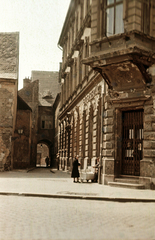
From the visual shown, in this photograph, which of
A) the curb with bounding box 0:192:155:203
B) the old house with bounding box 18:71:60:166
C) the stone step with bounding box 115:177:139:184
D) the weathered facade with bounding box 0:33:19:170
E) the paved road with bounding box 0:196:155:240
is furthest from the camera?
the old house with bounding box 18:71:60:166

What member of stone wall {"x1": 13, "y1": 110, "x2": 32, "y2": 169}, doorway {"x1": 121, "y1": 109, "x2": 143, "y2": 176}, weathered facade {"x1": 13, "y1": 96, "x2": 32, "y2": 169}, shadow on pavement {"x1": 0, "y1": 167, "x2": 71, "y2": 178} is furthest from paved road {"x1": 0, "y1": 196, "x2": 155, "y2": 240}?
stone wall {"x1": 13, "y1": 110, "x2": 32, "y2": 169}

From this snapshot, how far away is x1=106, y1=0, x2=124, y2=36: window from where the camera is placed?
16263 millimetres

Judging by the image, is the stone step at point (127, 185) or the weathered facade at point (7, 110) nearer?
the stone step at point (127, 185)

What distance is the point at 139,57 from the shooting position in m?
15.0

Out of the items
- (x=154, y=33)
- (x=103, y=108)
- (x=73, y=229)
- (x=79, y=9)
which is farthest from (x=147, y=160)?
(x=79, y=9)

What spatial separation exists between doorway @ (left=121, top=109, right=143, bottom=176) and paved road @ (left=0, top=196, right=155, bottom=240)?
6227 mm

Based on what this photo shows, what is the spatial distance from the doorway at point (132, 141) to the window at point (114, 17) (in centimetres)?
372

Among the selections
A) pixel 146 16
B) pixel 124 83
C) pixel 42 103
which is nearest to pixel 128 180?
pixel 124 83

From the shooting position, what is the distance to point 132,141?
1705cm

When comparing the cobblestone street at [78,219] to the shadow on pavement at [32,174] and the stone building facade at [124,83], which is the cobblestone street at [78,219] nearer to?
the stone building facade at [124,83]

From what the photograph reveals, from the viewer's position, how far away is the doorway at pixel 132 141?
16.8 m

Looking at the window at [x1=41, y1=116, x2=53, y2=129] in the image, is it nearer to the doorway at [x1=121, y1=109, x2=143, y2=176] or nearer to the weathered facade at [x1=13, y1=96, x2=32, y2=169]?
the weathered facade at [x1=13, y1=96, x2=32, y2=169]

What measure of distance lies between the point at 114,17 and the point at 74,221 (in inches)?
448

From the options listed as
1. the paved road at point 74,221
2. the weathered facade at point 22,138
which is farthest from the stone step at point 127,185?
the weathered facade at point 22,138
